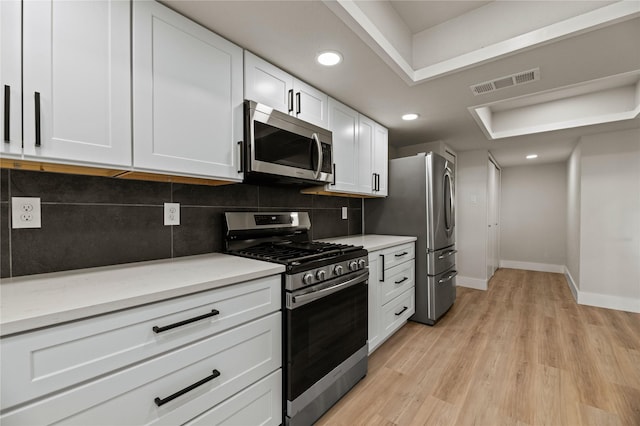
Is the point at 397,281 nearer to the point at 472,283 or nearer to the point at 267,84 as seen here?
the point at 267,84

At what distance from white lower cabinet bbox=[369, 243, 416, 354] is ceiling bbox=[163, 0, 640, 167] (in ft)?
4.44

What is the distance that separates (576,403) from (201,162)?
271 centimetres

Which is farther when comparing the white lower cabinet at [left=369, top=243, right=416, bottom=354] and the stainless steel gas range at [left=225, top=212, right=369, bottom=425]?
the white lower cabinet at [left=369, top=243, right=416, bottom=354]

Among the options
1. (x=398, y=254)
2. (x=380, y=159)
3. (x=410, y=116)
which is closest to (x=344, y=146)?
(x=380, y=159)

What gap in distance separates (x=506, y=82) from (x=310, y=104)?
1517 millimetres

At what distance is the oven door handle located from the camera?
57.4 inches

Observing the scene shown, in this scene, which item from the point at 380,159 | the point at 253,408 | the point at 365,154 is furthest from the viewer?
the point at 380,159

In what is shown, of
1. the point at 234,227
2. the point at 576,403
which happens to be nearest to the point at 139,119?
the point at 234,227

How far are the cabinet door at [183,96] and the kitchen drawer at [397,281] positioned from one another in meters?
1.57

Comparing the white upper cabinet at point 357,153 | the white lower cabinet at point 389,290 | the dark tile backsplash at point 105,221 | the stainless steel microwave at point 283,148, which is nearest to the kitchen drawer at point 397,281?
the white lower cabinet at point 389,290

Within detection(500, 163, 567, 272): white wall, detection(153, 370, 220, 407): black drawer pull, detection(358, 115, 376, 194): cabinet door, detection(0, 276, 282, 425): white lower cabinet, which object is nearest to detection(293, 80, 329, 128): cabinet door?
detection(358, 115, 376, 194): cabinet door

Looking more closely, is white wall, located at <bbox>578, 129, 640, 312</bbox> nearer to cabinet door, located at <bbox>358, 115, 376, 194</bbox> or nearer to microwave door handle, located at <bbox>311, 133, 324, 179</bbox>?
cabinet door, located at <bbox>358, 115, 376, 194</bbox>

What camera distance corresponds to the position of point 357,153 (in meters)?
2.70

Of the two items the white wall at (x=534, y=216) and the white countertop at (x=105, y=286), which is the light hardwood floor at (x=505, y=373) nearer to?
the white countertop at (x=105, y=286)
